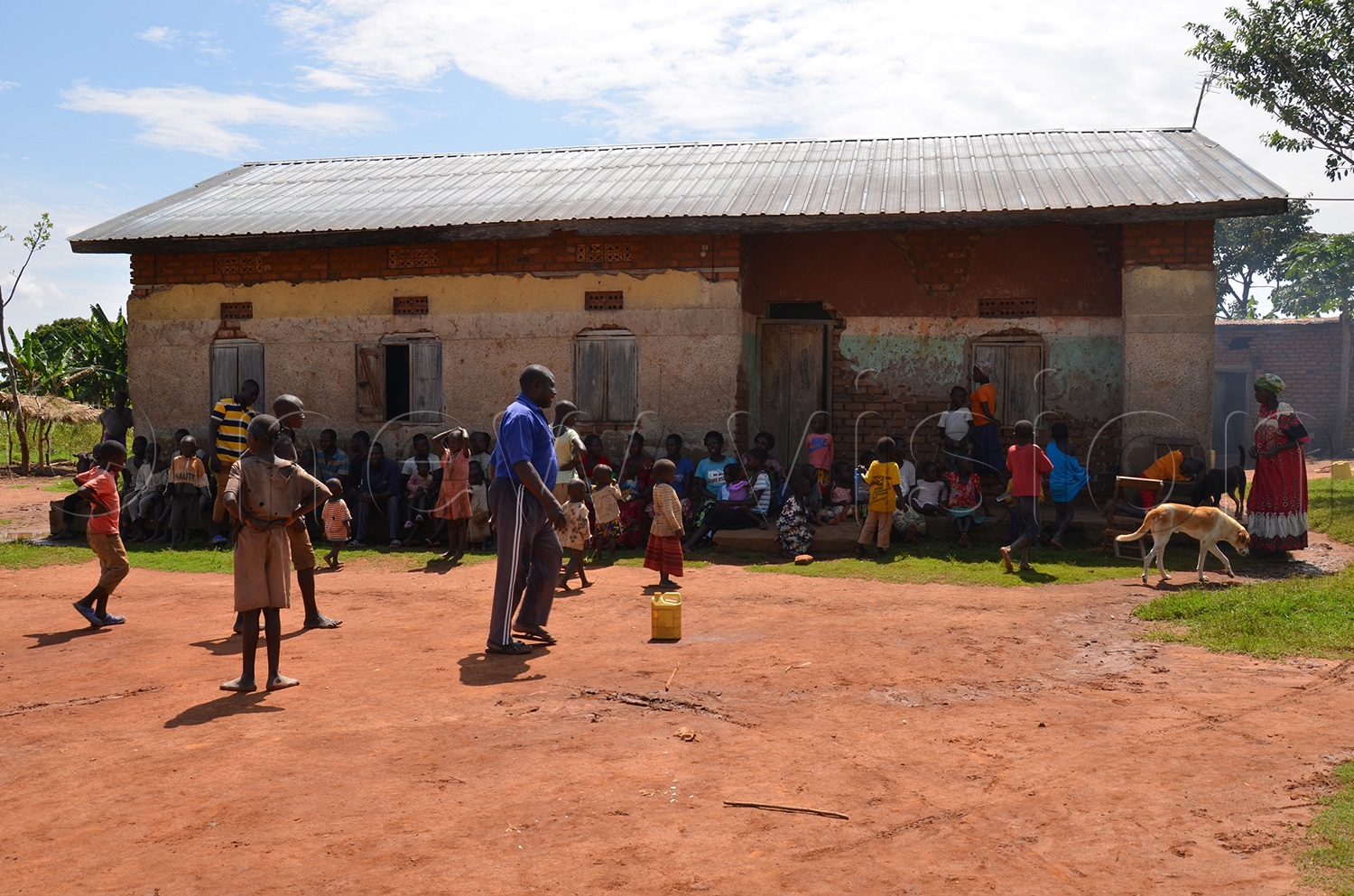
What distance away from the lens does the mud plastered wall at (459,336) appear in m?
11.9

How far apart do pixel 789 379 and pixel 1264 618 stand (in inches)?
263

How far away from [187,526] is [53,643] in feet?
16.2

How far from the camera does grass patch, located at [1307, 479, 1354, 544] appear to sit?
11.1m

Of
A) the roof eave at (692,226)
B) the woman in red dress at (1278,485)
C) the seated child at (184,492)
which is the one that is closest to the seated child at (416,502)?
the seated child at (184,492)

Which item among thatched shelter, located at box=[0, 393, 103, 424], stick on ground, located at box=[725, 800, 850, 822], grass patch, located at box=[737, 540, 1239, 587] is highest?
thatched shelter, located at box=[0, 393, 103, 424]

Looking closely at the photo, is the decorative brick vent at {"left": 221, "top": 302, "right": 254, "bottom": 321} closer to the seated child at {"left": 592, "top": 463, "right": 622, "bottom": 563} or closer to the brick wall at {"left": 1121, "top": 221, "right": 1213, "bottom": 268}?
the seated child at {"left": 592, "top": 463, "right": 622, "bottom": 563}

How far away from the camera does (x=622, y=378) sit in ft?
40.2

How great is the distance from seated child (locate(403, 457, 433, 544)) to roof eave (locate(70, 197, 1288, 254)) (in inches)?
106

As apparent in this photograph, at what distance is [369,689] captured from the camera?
5719 mm

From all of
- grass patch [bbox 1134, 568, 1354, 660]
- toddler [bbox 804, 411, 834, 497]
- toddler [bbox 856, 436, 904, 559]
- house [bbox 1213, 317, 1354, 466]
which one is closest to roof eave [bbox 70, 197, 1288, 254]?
toddler [bbox 804, 411, 834, 497]

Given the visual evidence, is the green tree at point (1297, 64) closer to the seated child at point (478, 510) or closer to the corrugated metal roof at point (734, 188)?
the corrugated metal roof at point (734, 188)

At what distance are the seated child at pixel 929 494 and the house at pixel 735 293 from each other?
104cm

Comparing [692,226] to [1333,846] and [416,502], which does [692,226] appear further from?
[1333,846]

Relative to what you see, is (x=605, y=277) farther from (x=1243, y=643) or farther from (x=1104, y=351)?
(x=1243, y=643)
